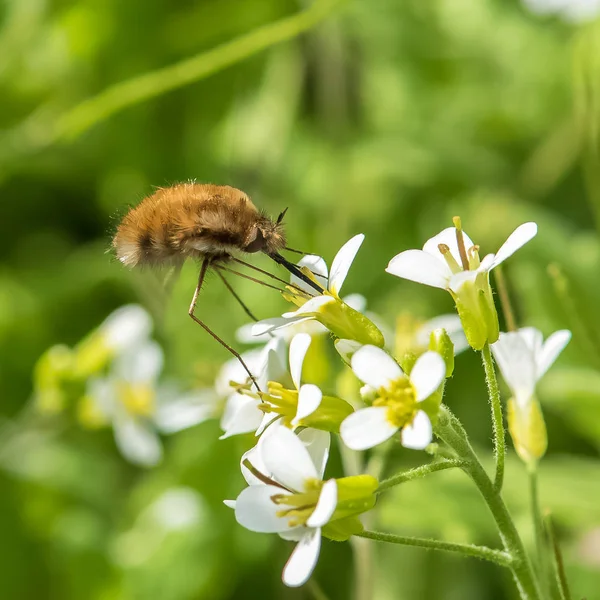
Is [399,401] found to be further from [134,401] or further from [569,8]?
[569,8]

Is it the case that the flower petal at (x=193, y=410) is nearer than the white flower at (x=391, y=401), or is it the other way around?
the white flower at (x=391, y=401)

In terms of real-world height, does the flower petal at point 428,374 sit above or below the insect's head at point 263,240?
below

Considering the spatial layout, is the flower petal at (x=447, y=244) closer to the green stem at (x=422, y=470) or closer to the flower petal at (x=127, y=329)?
the green stem at (x=422, y=470)

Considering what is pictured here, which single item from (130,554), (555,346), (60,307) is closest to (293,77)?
(60,307)

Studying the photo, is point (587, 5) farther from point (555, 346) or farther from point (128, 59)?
point (555, 346)

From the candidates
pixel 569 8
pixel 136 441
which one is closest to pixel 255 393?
pixel 136 441

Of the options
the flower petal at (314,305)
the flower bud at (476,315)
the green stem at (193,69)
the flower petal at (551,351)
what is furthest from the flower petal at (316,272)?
the green stem at (193,69)
